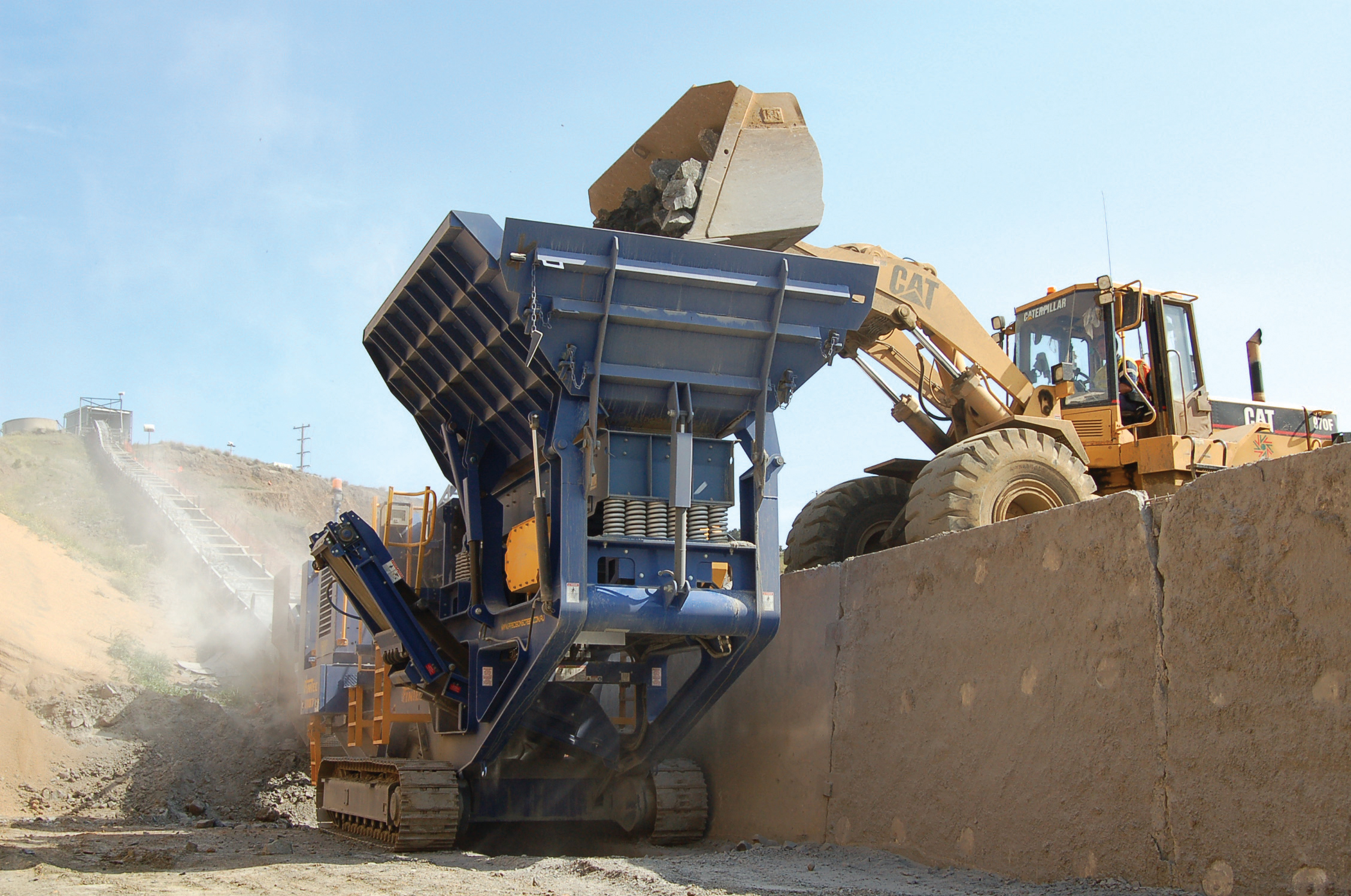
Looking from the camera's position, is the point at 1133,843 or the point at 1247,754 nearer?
the point at 1247,754

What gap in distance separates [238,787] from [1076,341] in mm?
10940

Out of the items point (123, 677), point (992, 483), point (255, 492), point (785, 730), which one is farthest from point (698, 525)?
point (255, 492)

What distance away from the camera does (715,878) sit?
21.0ft

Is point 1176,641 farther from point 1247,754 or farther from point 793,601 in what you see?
point 793,601

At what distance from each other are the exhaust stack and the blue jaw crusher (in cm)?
639

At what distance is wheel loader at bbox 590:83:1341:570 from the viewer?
9.37m

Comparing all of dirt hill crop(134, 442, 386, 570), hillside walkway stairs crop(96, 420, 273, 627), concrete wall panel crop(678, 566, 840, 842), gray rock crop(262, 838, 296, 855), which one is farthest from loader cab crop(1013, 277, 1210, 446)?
dirt hill crop(134, 442, 386, 570)

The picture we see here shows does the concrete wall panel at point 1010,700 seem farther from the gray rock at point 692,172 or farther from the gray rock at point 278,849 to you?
the gray rock at point 278,849

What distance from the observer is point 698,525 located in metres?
7.61

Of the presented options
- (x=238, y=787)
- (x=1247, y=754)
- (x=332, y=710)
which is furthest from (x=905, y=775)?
(x=238, y=787)

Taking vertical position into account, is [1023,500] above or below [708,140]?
below

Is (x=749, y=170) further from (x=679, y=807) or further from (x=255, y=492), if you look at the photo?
(x=255, y=492)

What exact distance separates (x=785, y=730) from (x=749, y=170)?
418 cm

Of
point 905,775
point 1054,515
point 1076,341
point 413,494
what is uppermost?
point 1076,341
